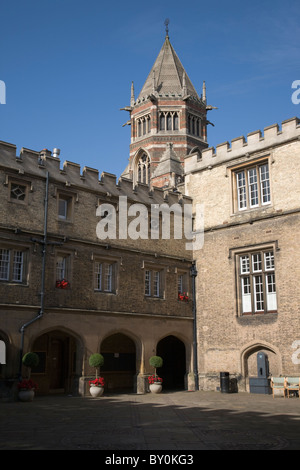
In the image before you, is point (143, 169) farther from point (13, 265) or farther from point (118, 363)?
point (13, 265)

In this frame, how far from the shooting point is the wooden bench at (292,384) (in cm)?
1788

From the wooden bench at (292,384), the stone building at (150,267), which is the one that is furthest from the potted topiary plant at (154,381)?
the wooden bench at (292,384)

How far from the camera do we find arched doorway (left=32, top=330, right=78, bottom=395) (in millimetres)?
20609

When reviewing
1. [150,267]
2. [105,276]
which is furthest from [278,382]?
[105,276]

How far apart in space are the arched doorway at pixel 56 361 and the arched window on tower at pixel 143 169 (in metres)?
32.8

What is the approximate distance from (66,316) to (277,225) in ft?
31.7

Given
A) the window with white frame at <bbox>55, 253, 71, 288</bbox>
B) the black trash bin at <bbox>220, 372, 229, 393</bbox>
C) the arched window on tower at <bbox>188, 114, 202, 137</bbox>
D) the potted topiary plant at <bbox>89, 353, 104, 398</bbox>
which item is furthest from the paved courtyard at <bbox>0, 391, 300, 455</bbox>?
the arched window on tower at <bbox>188, 114, 202, 137</bbox>

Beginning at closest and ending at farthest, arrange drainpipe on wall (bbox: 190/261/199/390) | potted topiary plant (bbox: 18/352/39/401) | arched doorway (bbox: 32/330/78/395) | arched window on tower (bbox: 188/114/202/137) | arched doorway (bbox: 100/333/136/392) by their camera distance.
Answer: potted topiary plant (bbox: 18/352/39/401)
arched doorway (bbox: 32/330/78/395)
drainpipe on wall (bbox: 190/261/199/390)
arched doorway (bbox: 100/333/136/392)
arched window on tower (bbox: 188/114/202/137)

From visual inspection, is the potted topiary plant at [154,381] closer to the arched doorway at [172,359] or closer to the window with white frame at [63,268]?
the arched doorway at [172,359]

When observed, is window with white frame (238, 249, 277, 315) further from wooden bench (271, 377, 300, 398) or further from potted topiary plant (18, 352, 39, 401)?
potted topiary plant (18, 352, 39, 401)

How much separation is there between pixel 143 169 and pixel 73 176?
34.6 m

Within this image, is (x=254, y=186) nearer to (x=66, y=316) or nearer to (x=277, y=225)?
(x=277, y=225)

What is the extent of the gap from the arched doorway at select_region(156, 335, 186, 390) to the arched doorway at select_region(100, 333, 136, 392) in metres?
2.40

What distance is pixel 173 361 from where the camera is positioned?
25.7 meters
